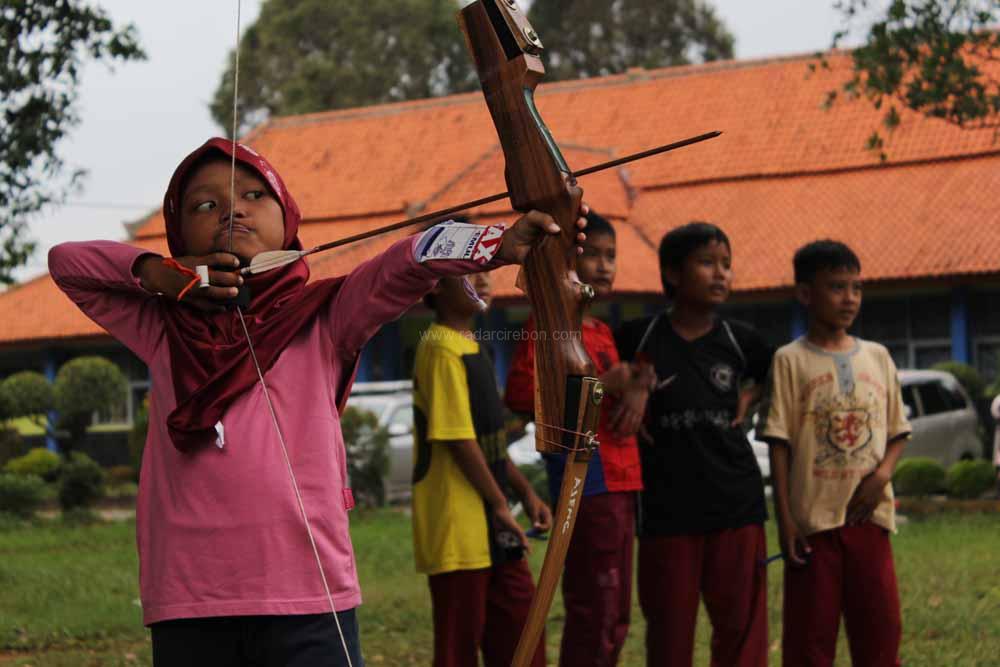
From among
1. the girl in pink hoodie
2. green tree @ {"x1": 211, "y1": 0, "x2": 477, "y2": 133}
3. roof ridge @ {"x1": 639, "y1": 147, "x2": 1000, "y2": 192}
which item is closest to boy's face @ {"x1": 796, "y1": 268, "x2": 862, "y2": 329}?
the girl in pink hoodie

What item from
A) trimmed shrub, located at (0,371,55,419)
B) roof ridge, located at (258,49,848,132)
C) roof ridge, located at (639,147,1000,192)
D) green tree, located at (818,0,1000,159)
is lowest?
Result: trimmed shrub, located at (0,371,55,419)

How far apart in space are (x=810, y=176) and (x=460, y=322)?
19305 mm

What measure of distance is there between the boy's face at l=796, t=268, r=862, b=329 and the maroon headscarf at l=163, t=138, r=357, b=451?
7.48ft

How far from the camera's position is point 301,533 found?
2.67 metres

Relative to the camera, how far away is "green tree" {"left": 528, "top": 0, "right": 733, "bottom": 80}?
37406 millimetres

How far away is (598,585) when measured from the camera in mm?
4289

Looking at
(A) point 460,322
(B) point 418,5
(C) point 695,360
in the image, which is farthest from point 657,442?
(B) point 418,5

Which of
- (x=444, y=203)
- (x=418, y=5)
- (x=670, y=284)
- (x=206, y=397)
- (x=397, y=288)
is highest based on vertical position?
(x=418, y=5)

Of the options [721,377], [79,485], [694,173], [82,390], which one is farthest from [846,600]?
[694,173]

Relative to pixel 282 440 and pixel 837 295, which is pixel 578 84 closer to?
pixel 837 295

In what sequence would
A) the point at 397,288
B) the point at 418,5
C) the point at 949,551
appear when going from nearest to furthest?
the point at 397,288
the point at 949,551
the point at 418,5

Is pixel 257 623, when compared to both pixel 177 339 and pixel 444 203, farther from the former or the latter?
pixel 444 203

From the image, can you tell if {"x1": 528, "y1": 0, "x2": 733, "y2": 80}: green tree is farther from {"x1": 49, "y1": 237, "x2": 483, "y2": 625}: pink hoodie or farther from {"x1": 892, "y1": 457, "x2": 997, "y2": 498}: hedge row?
{"x1": 49, "y1": 237, "x2": 483, "y2": 625}: pink hoodie

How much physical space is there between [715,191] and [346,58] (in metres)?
16.9
